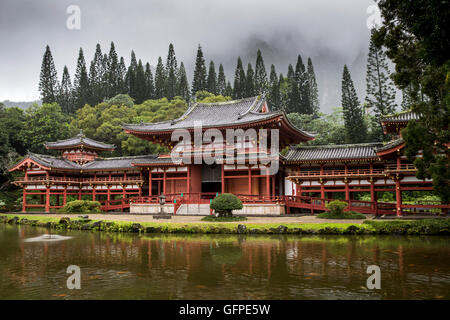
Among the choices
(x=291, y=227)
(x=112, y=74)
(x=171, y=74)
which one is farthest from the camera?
(x=171, y=74)

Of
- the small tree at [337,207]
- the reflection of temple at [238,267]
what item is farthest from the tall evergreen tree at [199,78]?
the reflection of temple at [238,267]

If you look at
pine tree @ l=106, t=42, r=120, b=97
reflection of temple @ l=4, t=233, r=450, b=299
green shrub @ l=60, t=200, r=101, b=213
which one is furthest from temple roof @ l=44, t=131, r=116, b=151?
pine tree @ l=106, t=42, r=120, b=97

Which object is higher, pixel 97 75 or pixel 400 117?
pixel 97 75

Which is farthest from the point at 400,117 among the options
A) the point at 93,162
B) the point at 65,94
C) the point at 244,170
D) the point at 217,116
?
the point at 65,94

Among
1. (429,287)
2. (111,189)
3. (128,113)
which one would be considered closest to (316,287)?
(429,287)

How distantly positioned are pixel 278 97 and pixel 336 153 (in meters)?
44.2

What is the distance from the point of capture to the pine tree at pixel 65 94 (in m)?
79.9

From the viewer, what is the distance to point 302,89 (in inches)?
3027

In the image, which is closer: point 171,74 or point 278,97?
point 278,97

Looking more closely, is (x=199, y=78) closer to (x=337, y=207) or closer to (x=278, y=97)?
(x=278, y=97)

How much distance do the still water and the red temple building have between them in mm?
11893

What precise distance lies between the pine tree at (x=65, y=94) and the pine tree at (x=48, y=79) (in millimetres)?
3343

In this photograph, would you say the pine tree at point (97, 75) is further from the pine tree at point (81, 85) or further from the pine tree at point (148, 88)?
the pine tree at point (148, 88)

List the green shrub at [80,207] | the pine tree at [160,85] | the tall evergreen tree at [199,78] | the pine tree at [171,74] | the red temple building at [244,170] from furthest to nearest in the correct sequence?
the pine tree at [160,85] < the pine tree at [171,74] < the tall evergreen tree at [199,78] < the green shrub at [80,207] < the red temple building at [244,170]
